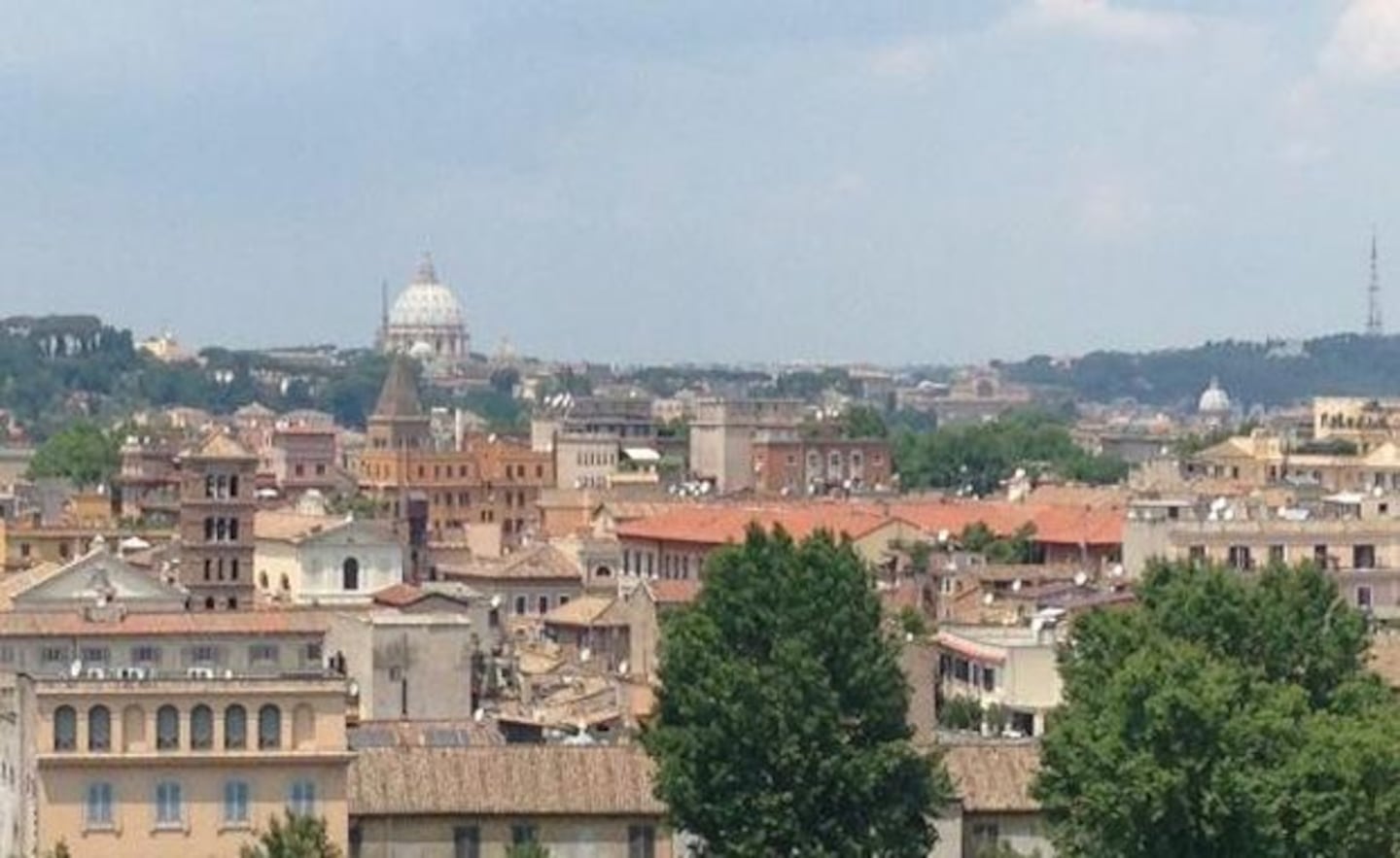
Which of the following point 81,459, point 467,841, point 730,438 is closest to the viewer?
point 467,841

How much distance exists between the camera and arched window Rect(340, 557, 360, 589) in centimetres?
9762

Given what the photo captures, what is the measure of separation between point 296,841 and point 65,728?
4908 mm

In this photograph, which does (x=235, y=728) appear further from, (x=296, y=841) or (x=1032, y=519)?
(x=1032, y=519)

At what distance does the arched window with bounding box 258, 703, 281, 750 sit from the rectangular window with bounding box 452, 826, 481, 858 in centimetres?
258

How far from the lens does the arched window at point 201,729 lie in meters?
53.8

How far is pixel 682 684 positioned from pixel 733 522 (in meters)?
55.0

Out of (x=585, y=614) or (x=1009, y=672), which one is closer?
(x=1009, y=672)

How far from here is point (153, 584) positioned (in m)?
82.8

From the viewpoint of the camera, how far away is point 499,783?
5316 centimetres

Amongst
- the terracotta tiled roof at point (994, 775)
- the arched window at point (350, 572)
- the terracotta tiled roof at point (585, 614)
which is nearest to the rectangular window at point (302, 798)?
the terracotta tiled roof at point (994, 775)

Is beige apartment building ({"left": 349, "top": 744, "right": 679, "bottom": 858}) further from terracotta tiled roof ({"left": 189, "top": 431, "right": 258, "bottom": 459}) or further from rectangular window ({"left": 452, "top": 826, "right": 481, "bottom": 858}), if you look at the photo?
terracotta tiled roof ({"left": 189, "top": 431, "right": 258, "bottom": 459})

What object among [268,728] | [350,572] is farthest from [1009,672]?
[350,572]

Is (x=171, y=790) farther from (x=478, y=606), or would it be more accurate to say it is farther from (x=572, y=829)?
(x=478, y=606)

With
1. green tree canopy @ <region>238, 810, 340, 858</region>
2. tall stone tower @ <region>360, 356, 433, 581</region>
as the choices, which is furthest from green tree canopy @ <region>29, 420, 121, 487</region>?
green tree canopy @ <region>238, 810, 340, 858</region>
